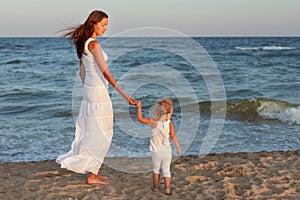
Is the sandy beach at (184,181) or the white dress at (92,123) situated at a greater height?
the white dress at (92,123)

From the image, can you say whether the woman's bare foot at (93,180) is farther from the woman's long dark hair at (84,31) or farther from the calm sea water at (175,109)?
the calm sea water at (175,109)

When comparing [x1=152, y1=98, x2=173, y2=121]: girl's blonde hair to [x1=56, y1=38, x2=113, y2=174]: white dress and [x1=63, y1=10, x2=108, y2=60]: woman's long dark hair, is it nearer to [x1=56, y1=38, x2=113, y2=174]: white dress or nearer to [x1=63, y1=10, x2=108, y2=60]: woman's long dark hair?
[x1=56, y1=38, x2=113, y2=174]: white dress

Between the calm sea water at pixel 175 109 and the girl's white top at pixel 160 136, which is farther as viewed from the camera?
the calm sea water at pixel 175 109

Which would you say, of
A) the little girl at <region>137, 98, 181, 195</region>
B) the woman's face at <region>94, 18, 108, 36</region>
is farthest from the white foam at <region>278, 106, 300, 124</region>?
the woman's face at <region>94, 18, 108, 36</region>

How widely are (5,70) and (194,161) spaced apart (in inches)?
729

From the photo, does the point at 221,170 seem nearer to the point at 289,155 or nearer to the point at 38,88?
the point at 289,155

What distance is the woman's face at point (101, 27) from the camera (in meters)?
4.20

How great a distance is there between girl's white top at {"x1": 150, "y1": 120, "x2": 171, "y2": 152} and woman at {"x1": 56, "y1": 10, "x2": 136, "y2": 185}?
1.26 ft

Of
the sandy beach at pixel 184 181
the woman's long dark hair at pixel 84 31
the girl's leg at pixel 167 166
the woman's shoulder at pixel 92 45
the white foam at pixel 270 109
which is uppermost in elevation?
the woman's long dark hair at pixel 84 31

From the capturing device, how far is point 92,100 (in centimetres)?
431

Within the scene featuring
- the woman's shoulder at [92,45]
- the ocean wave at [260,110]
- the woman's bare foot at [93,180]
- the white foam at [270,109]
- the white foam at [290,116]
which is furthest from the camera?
the white foam at [270,109]

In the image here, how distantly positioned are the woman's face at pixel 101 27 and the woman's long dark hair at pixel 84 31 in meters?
0.03

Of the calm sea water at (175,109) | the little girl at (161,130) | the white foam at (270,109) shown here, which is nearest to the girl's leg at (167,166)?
the little girl at (161,130)

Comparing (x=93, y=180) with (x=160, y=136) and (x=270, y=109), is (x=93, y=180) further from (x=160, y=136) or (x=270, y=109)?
(x=270, y=109)
